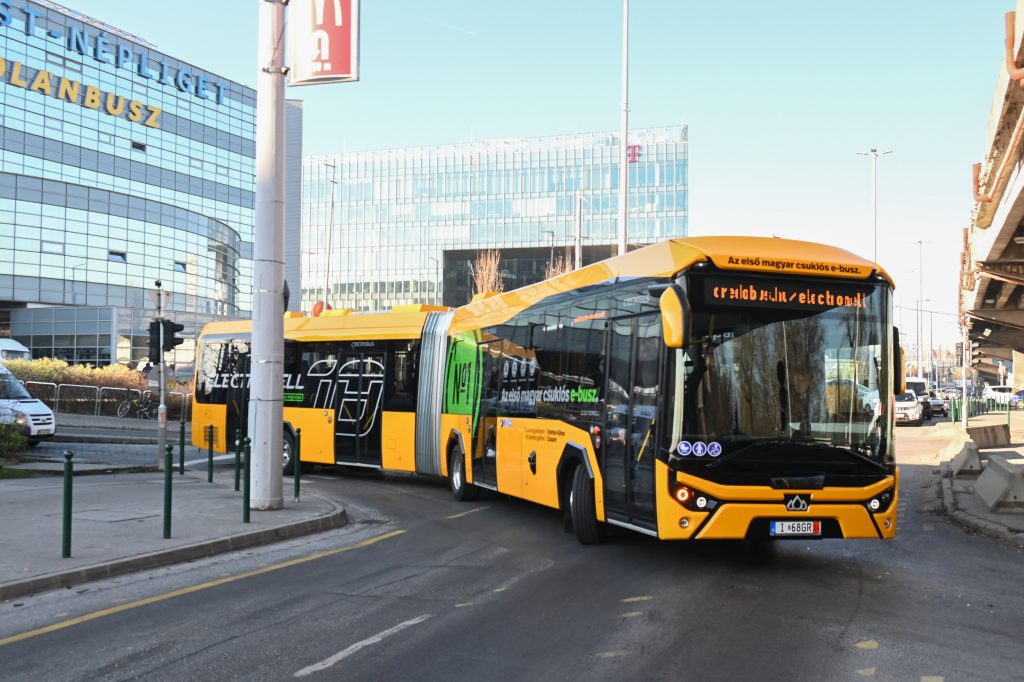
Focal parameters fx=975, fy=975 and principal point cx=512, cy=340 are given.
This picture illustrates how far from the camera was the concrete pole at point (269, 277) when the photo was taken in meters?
13.3

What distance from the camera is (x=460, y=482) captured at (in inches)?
628

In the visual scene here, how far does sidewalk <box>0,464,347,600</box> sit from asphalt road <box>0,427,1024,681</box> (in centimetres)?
33

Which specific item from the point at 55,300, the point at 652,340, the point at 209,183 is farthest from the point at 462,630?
the point at 209,183

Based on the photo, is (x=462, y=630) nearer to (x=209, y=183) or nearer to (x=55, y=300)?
(x=55, y=300)

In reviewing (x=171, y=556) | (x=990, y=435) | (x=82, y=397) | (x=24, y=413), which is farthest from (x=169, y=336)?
(x=990, y=435)

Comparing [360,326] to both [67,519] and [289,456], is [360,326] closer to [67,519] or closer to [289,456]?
[289,456]

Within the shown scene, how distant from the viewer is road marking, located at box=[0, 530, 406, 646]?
688 centimetres

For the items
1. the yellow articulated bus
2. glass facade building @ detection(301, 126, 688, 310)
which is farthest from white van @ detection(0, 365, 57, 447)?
glass facade building @ detection(301, 126, 688, 310)

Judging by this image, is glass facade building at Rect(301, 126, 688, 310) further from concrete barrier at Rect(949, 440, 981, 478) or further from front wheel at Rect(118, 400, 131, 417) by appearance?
concrete barrier at Rect(949, 440, 981, 478)

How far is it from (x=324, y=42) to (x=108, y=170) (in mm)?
60207

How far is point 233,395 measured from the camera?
22000 mm

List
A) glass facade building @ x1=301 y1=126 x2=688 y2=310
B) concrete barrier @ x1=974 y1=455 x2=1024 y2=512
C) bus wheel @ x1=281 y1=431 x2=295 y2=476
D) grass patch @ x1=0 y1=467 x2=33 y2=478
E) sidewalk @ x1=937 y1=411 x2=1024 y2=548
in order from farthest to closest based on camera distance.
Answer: glass facade building @ x1=301 y1=126 x2=688 y2=310, bus wheel @ x1=281 y1=431 x2=295 y2=476, grass patch @ x1=0 y1=467 x2=33 y2=478, concrete barrier @ x1=974 y1=455 x2=1024 y2=512, sidewalk @ x1=937 y1=411 x2=1024 y2=548

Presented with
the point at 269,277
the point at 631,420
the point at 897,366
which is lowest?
the point at 631,420

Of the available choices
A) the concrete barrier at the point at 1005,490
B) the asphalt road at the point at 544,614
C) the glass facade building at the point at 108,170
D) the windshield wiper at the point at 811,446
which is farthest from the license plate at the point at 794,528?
the glass facade building at the point at 108,170
